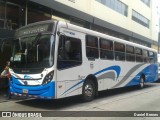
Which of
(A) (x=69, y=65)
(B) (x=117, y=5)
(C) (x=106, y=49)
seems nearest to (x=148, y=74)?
(C) (x=106, y=49)

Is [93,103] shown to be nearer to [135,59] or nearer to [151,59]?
[135,59]

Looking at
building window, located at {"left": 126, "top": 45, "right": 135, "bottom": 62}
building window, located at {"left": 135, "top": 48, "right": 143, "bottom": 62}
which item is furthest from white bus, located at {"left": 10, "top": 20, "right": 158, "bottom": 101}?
building window, located at {"left": 135, "top": 48, "right": 143, "bottom": 62}

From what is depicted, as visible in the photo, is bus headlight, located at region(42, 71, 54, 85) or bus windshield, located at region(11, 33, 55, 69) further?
bus windshield, located at region(11, 33, 55, 69)

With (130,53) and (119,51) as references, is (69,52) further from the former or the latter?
(130,53)

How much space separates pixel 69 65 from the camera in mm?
10578

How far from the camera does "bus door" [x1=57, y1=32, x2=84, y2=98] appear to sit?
10078mm

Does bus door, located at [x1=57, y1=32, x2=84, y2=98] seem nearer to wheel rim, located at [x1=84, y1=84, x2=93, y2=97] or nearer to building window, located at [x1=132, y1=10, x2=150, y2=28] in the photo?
wheel rim, located at [x1=84, y1=84, x2=93, y2=97]

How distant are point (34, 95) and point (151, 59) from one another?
12.4m

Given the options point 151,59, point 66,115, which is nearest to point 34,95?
point 66,115

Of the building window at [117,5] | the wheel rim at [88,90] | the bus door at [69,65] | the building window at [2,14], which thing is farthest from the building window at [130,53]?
the building window at [117,5]

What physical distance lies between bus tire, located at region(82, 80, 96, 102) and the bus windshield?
8.07 feet

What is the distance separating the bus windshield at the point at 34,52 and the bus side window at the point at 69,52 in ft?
1.29

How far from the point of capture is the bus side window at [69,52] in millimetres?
10141

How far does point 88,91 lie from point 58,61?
2612 millimetres
